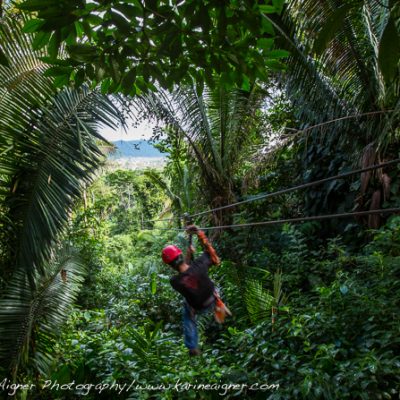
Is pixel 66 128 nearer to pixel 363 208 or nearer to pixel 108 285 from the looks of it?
pixel 363 208

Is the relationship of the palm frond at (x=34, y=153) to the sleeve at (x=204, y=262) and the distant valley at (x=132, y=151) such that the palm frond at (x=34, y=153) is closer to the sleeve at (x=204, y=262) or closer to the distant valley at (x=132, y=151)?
the distant valley at (x=132, y=151)

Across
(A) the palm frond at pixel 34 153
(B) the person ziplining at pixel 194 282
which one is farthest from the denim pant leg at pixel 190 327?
(A) the palm frond at pixel 34 153

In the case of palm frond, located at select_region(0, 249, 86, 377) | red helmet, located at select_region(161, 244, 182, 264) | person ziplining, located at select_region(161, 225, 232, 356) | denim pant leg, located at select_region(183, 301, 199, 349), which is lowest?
palm frond, located at select_region(0, 249, 86, 377)

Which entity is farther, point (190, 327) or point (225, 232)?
point (225, 232)

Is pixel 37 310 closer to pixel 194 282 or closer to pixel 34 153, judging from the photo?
pixel 34 153

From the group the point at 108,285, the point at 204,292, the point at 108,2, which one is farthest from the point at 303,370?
the point at 108,285

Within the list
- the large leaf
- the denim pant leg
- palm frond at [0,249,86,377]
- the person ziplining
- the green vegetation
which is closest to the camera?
the large leaf

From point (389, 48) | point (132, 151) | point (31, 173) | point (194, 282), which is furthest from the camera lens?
point (132, 151)

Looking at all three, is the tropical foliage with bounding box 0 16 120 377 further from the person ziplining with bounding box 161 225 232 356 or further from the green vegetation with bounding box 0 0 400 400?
the person ziplining with bounding box 161 225 232 356

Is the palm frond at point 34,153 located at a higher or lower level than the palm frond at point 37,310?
higher

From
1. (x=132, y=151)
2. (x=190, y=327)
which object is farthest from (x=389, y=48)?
(x=132, y=151)

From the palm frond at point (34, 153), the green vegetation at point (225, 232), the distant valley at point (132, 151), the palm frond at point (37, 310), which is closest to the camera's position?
the green vegetation at point (225, 232)

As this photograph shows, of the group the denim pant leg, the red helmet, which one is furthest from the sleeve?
the denim pant leg

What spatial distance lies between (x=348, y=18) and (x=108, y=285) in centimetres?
574
